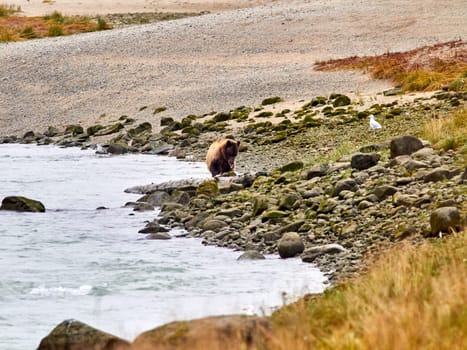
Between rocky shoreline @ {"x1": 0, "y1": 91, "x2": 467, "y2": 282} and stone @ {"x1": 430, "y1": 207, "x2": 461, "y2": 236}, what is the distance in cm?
8

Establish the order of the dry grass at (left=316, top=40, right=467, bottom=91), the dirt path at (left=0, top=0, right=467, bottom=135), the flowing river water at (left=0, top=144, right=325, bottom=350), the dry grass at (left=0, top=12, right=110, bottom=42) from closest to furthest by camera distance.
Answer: the flowing river water at (left=0, top=144, right=325, bottom=350)
the dry grass at (left=316, top=40, right=467, bottom=91)
the dirt path at (left=0, top=0, right=467, bottom=135)
the dry grass at (left=0, top=12, right=110, bottom=42)

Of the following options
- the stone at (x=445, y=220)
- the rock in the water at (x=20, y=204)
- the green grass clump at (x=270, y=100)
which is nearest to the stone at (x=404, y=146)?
the stone at (x=445, y=220)

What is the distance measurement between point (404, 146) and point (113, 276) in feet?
18.0

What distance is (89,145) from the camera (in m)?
27.7

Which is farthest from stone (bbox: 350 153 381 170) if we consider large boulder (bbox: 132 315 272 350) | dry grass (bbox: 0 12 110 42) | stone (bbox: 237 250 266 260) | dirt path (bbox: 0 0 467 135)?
dry grass (bbox: 0 12 110 42)

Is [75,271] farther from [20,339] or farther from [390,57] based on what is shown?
[390,57]

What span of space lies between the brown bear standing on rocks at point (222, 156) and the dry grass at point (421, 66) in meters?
7.97

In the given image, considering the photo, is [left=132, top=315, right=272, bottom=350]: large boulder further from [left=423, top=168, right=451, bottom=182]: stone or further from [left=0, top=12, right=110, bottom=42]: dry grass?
[left=0, top=12, right=110, bottom=42]: dry grass

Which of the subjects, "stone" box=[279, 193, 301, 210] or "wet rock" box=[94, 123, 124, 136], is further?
"wet rock" box=[94, 123, 124, 136]

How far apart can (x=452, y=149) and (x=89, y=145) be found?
14.3 metres

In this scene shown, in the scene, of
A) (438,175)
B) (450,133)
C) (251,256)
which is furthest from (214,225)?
(450,133)

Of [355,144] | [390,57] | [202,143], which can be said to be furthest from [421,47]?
[355,144]

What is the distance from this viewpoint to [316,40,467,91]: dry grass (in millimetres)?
26578

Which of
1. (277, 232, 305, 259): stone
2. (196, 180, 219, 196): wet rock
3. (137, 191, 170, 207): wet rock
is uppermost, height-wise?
(277, 232, 305, 259): stone
